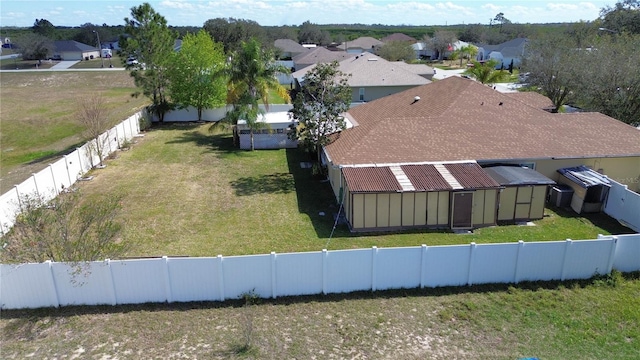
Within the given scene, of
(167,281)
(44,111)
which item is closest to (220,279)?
(167,281)

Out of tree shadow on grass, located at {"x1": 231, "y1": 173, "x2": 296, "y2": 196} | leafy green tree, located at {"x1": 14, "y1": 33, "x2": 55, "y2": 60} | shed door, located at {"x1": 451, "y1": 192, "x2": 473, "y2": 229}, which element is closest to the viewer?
shed door, located at {"x1": 451, "y1": 192, "x2": 473, "y2": 229}

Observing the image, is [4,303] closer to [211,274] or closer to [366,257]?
[211,274]

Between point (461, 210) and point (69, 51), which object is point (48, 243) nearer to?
point (461, 210)

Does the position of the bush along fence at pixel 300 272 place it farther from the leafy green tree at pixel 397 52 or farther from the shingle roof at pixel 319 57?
the leafy green tree at pixel 397 52

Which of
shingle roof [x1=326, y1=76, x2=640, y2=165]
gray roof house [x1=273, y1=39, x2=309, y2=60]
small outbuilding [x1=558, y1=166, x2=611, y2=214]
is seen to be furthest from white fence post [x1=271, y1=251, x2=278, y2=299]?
gray roof house [x1=273, y1=39, x2=309, y2=60]

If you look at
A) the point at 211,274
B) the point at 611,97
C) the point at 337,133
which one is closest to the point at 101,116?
the point at 337,133

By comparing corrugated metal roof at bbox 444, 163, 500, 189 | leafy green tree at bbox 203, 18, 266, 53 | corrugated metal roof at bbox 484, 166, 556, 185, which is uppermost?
leafy green tree at bbox 203, 18, 266, 53

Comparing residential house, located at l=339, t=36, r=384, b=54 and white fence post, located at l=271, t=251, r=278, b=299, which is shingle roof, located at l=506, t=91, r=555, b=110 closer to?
white fence post, located at l=271, t=251, r=278, b=299
